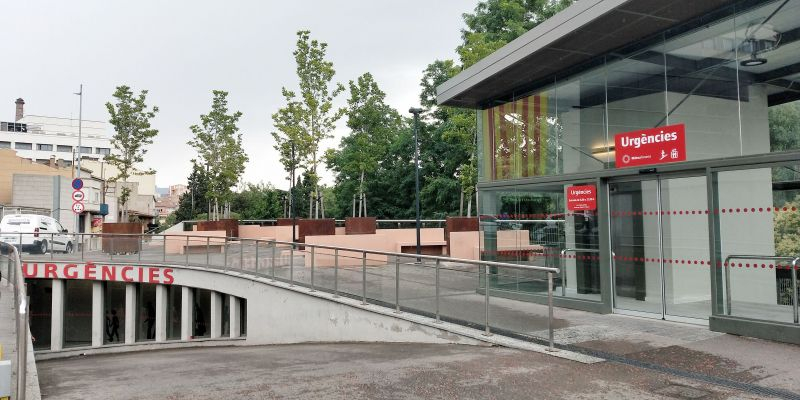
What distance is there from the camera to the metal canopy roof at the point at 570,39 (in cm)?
881

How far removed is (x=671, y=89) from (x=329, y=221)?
16.1m

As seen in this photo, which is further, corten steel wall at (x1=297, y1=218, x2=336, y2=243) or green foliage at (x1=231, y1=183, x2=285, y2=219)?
green foliage at (x1=231, y1=183, x2=285, y2=219)

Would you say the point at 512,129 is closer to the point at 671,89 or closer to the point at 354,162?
the point at 671,89

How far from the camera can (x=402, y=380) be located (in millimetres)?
6113

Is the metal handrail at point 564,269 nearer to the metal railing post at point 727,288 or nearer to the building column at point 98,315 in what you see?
the metal railing post at point 727,288

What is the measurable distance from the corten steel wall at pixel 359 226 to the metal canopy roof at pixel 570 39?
9722 millimetres

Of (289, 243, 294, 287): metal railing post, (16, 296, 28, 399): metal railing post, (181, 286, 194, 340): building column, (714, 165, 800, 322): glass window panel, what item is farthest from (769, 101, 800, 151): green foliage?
(181, 286, 194, 340): building column

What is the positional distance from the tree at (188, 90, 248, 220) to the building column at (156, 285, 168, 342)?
24.1 meters

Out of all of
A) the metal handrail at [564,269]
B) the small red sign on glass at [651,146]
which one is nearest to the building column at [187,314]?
the metal handrail at [564,269]

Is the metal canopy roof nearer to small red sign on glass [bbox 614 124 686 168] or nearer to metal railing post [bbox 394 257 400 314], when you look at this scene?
small red sign on glass [bbox 614 124 686 168]

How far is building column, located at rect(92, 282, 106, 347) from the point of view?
19.1 meters

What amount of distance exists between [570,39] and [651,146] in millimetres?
2415

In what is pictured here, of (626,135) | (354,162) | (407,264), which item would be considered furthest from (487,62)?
(354,162)

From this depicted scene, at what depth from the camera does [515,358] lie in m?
7.11
